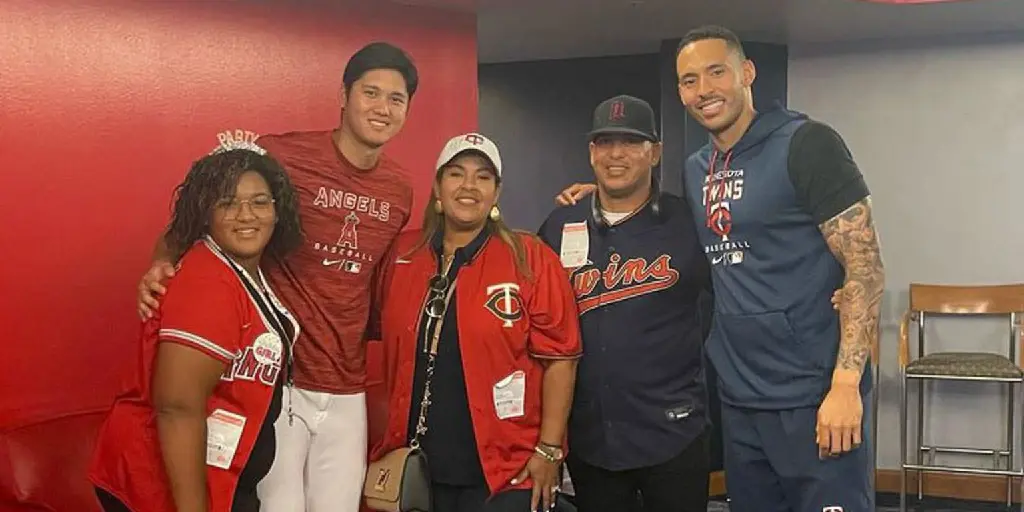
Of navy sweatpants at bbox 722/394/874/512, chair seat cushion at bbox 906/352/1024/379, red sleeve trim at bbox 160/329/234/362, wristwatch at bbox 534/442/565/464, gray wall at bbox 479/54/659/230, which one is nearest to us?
red sleeve trim at bbox 160/329/234/362

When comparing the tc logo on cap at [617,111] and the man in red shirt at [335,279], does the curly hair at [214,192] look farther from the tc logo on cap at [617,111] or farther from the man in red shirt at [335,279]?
the tc logo on cap at [617,111]

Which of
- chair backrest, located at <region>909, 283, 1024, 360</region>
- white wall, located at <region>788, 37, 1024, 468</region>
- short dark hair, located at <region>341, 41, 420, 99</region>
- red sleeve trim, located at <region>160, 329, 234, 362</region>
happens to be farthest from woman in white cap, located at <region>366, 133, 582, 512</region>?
white wall, located at <region>788, 37, 1024, 468</region>

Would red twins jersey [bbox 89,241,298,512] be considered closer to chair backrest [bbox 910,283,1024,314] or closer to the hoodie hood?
the hoodie hood

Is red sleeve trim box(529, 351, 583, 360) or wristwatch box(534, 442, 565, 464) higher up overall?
red sleeve trim box(529, 351, 583, 360)

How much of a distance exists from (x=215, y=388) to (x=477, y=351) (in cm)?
62

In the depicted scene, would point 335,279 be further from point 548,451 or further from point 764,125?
point 764,125

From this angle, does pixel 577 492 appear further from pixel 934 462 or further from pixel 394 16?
pixel 934 462

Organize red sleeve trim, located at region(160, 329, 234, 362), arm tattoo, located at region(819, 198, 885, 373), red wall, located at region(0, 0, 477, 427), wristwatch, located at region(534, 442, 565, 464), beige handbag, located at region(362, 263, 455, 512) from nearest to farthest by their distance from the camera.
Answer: red sleeve trim, located at region(160, 329, 234, 362), arm tattoo, located at region(819, 198, 885, 373), beige handbag, located at region(362, 263, 455, 512), wristwatch, located at region(534, 442, 565, 464), red wall, located at region(0, 0, 477, 427)

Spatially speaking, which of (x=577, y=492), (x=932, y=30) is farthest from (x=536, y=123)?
(x=577, y=492)

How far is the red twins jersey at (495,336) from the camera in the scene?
2.46 meters

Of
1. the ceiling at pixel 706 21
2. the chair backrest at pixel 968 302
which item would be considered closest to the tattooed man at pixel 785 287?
the ceiling at pixel 706 21

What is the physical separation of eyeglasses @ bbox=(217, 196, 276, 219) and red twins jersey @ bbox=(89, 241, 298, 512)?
0.27 feet

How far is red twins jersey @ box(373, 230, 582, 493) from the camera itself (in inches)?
96.7

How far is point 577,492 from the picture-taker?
2789 mm
